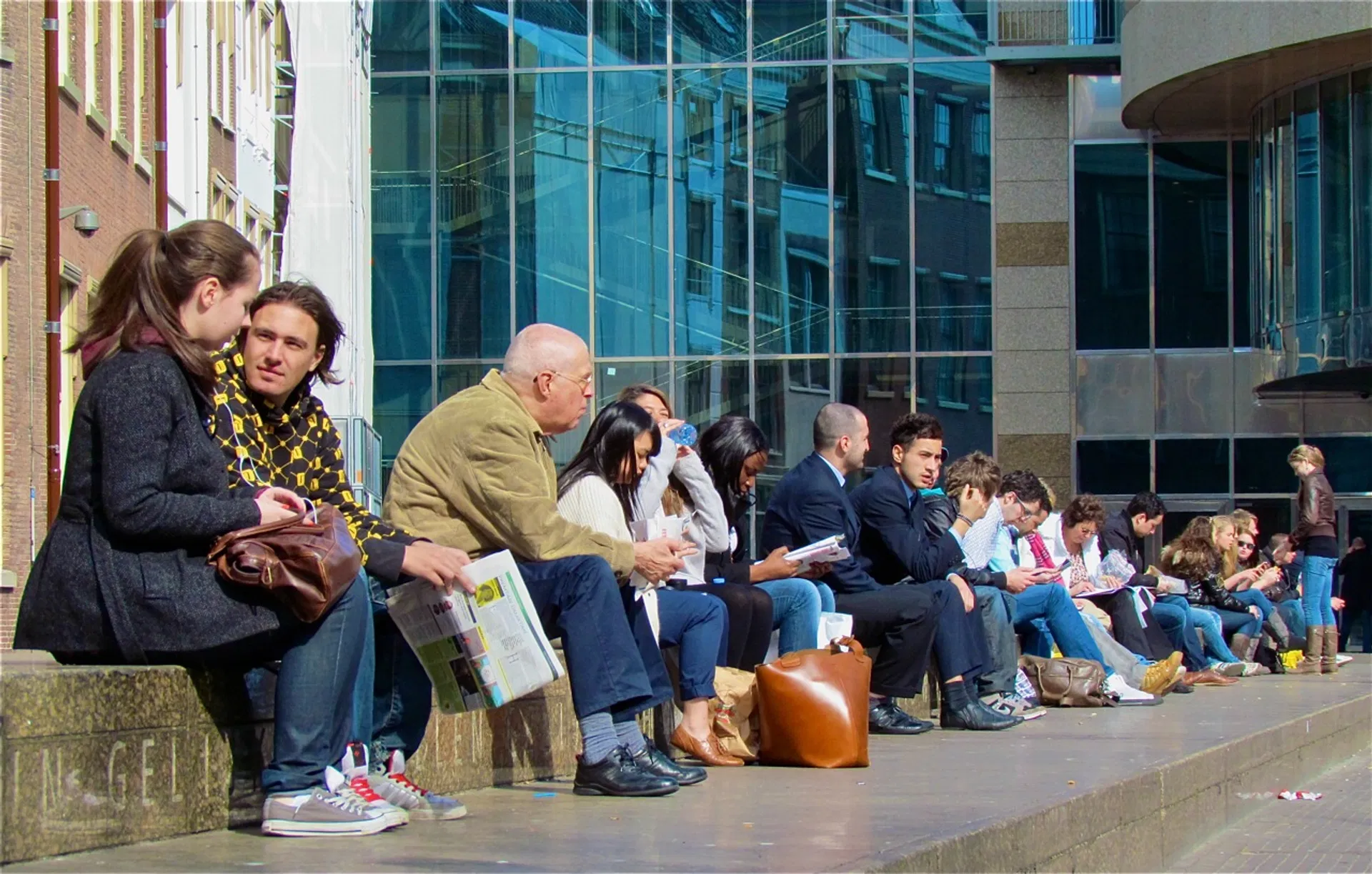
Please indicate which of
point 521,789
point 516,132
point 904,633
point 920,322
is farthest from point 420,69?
point 521,789

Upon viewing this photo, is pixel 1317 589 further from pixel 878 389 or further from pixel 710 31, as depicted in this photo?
pixel 710 31

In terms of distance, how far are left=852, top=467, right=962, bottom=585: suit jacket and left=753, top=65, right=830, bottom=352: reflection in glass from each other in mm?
18189

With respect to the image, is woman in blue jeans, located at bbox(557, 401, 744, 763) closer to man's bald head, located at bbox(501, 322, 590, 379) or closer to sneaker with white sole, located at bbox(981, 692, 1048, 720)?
man's bald head, located at bbox(501, 322, 590, 379)

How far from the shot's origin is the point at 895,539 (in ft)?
31.5

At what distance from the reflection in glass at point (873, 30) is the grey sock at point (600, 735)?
23135 mm

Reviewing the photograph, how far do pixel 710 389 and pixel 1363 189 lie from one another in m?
9.14

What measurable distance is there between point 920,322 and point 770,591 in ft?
64.2

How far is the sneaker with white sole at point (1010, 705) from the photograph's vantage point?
33.8ft

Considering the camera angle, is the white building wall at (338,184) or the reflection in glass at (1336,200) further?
the white building wall at (338,184)

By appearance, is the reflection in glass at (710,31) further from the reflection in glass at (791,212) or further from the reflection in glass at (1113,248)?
the reflection in glass at (1113,248)

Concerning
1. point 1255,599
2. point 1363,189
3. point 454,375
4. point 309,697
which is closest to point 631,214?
point 454,375

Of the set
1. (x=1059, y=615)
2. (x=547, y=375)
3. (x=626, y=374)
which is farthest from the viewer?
(x=626, y=374)

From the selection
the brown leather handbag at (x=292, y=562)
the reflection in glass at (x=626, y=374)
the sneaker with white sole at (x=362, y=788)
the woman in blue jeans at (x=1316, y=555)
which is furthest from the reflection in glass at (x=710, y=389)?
the brown leather handbag at (x=292, y=562)

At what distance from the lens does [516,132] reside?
2834cm
